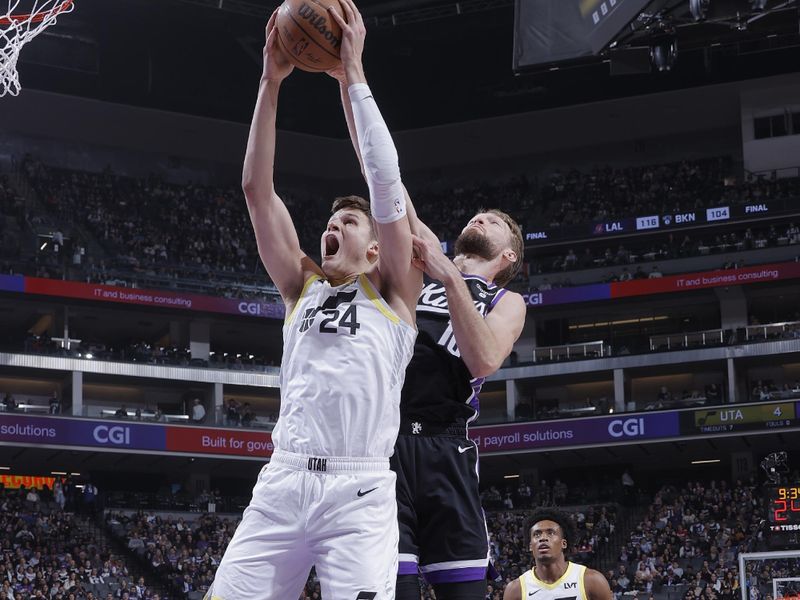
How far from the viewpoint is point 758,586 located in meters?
23.9

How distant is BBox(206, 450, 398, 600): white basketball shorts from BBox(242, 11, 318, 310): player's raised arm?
0.81 meters

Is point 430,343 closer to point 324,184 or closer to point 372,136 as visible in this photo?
point 372,136

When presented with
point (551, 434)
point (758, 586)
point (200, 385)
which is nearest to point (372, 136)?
point (758, 586)

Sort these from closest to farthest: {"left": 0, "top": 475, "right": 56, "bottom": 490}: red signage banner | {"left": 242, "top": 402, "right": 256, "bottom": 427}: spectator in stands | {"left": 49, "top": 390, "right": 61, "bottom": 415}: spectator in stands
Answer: {"left": 49, "top": 390, "right": 61, "bottom": 415}: spectator in stands → {"left": 242, "top": 402, "right": 256, "bottom": 427}: spectator in stands → {"left": 0, "top": 475, "right": 56, "bottom": 490}: red signage banner

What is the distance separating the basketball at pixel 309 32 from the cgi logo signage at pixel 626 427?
3148cm

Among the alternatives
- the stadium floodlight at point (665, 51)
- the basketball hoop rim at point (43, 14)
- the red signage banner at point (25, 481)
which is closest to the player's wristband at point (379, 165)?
the basketball hoop rim at point (43, 14)

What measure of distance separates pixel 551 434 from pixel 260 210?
32170 millimetres

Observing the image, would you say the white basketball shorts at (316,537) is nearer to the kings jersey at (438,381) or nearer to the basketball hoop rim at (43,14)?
the kings jersey at (438,381)

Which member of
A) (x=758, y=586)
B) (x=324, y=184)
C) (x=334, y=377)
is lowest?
(x=758, y=586)

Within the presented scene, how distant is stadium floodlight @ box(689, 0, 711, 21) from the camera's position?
13.3 m

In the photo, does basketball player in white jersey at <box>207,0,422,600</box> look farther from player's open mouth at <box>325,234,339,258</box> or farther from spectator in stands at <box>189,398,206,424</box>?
spectator in stands at <box>189,398,206,424</box>

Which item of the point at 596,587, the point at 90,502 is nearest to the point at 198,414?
the point at 90,502

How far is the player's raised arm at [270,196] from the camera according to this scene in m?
4.71

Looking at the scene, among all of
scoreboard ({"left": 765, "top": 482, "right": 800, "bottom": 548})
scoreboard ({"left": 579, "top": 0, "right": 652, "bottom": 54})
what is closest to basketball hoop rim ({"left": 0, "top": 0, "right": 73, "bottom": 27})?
scoreboard ({"left": 579, "top": 0, "right": 652, "bottom": 54})
